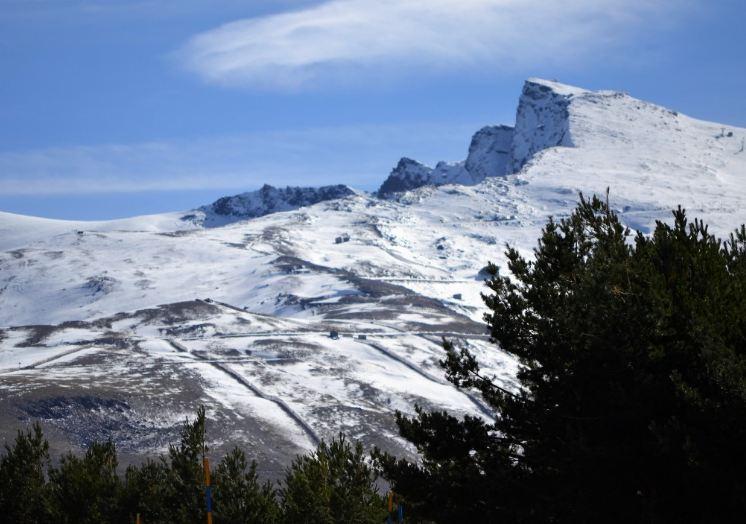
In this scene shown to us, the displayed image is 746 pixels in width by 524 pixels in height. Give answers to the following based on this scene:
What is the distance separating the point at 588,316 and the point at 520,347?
5.82 meters

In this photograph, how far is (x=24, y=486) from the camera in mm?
50500

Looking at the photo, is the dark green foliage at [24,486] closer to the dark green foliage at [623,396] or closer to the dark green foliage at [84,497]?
the dark green foliage at [84,497]


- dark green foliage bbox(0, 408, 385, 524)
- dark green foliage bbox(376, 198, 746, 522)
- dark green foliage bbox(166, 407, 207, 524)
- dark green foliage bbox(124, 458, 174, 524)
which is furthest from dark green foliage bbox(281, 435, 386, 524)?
dark green foliage bbox(376, 198, 746, 522)

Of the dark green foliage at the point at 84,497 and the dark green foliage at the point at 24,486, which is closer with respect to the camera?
the dark green foliage at the point at 84,497

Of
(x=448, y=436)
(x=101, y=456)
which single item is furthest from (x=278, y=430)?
(x=448, y=436)

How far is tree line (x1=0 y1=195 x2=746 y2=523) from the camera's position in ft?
66.2

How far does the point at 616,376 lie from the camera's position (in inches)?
886

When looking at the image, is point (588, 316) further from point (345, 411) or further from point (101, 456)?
point (345, 411)

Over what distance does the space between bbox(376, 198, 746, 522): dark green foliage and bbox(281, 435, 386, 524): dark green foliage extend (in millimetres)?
14025

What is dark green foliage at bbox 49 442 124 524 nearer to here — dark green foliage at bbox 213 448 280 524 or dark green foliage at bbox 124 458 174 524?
dark green foliage at bbox 124 458 174 524

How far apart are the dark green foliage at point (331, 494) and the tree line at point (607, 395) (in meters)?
11.2

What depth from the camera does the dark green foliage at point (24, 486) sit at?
48.9 meters

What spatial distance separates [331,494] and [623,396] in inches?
934

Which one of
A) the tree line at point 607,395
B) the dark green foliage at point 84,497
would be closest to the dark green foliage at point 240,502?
the dark green foliage at point 84,497
